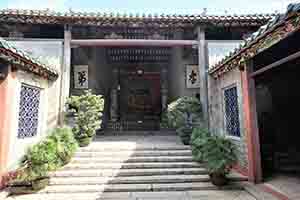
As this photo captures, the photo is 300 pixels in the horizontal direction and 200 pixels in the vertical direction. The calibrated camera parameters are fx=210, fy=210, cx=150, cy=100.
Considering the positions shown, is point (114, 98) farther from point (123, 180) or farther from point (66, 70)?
point (123, 180)

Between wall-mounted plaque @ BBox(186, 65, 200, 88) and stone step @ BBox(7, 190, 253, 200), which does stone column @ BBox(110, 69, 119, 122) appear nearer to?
wall-mounted plaque @ BBox(186, 65, 200, 88)

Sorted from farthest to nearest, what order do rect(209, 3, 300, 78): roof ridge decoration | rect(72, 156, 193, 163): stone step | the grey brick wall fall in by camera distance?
rect(72, 156, 193, 163): stone step, the grey brick wall, rect(209, 3, 300, 78): roof ridge decoration

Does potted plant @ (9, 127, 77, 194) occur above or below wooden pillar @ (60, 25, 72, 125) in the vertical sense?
below

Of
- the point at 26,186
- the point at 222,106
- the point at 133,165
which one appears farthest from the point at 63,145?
the point at 222,106

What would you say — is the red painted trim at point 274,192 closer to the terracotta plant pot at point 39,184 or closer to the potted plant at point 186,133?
the potted plant at point 186,133

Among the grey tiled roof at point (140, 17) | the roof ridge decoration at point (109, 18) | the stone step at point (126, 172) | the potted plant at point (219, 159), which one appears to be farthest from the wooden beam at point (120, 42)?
the stone step at point (126, 172)

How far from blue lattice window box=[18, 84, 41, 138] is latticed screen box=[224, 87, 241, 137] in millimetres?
5480

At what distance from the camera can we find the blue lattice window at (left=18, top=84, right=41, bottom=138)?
518cm

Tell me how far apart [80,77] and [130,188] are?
539cm

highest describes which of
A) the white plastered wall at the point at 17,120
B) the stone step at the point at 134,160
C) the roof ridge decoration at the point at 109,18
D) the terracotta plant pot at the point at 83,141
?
the roof ridge decoration at the point at 109,18

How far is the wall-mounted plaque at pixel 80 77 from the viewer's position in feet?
27.8

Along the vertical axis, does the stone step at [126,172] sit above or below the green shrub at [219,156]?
below

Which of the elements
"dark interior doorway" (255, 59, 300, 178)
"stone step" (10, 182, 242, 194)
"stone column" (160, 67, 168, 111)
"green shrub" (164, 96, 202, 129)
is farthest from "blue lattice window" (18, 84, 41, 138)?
"stone column" (160, 67, 168, 111)

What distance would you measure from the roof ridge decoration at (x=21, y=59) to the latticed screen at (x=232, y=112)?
17.1ft
